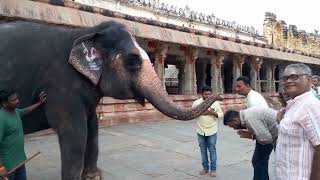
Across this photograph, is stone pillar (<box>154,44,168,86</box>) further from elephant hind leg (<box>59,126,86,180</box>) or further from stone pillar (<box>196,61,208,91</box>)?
elephant hind leg (<box>59,126,86,180</box>)

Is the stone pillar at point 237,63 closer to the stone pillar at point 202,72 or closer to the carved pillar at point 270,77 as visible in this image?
the stone pillar at point 202,72

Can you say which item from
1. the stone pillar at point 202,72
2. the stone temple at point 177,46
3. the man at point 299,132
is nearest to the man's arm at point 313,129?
the man at point 299,132

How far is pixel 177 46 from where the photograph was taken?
46.3 feet

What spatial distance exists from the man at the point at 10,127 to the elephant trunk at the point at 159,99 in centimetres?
99

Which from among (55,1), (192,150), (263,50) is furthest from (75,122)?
(263,50)

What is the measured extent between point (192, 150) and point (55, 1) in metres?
4.48

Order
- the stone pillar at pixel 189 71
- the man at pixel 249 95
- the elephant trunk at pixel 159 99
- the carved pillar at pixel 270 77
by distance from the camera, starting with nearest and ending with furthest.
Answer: the elephant trunk at pixel 159 99 < the man at pixel 249 95 < the stone pillar at pixel 189 71 < the carved pillar at pixel 270 77

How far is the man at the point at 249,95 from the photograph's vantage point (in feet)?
16.6

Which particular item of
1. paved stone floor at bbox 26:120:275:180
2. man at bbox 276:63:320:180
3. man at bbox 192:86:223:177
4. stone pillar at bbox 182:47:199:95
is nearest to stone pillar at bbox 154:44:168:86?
stone pillar at bbox 182:47:199:95

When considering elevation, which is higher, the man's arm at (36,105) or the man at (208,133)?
the man's arm at (36,105)

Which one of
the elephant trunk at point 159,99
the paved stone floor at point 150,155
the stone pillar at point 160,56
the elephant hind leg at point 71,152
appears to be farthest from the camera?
the stone pillar at point 160,56

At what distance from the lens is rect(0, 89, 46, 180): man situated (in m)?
3.89

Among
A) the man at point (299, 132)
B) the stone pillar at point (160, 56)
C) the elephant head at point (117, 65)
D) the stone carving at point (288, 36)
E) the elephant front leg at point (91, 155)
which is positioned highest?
the stone carving at point (288, 36)

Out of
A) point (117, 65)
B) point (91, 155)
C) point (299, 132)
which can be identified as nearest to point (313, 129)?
point (299, 132)
